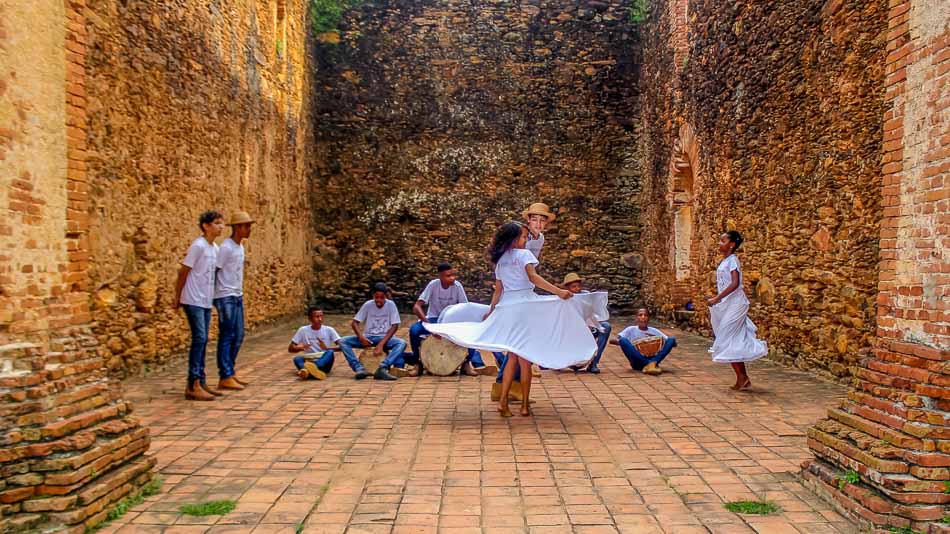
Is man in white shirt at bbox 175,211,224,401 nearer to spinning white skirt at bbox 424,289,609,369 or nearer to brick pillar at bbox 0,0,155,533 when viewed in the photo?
brick pillar at bbox 0,0,155,533

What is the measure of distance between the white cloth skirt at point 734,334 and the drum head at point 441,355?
101 inches

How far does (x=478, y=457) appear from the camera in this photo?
418 cm

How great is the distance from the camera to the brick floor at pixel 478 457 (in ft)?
10.3

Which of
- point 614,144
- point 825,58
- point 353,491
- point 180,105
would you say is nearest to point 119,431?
point 353,491

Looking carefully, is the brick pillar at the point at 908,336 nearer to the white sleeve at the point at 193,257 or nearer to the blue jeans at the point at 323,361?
the blue jeans at the point at 323,361

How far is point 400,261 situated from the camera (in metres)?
14.5

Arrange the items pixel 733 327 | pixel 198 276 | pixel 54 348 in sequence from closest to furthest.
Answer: pixel 54 348 → pixel 198 276 → pixel 733 327

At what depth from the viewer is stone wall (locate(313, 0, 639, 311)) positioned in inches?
571

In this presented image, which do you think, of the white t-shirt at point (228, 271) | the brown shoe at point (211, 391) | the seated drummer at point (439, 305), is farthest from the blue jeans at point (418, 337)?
the brown shoe at point (211, 391)

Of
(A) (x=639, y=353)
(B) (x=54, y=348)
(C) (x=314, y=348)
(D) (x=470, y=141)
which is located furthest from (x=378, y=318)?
(D) (x=470, y=141)

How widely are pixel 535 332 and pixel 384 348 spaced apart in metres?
2.72

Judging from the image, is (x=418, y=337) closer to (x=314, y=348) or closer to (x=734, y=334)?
(x=314, y=348)

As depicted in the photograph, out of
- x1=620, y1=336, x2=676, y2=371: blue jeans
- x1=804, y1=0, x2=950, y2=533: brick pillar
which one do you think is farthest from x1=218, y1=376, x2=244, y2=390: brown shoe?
x1=804, y1=0, x2=950, y2=533: brick pillar

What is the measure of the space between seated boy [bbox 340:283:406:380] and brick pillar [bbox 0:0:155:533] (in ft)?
11.4
